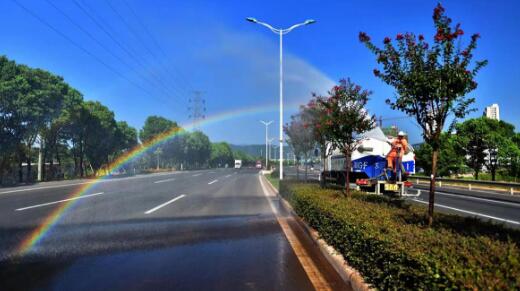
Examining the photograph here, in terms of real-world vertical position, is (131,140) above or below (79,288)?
above

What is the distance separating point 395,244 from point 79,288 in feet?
12.2

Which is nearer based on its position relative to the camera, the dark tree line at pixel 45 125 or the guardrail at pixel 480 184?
the guardrail at pixel 480 184

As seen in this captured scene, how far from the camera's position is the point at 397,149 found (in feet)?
41.9

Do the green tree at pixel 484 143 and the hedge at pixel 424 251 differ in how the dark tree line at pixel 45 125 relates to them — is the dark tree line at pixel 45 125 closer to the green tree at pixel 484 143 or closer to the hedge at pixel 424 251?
the hedge at pixel 424 251

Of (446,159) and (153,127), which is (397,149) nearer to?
(446,159)

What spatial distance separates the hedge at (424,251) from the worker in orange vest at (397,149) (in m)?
5.19

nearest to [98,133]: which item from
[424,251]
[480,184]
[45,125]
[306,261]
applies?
[45,125]

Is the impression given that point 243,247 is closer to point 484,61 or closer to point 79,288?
point 79,288

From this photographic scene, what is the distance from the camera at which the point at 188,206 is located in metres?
15.8

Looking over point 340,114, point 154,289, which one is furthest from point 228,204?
point 154,289

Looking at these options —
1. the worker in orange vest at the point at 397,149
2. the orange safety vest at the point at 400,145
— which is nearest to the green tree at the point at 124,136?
the worker in orange vest at the point at 397,149

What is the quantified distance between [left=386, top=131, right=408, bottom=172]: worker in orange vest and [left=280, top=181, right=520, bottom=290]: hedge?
5.19m

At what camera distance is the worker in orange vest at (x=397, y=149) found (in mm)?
12255

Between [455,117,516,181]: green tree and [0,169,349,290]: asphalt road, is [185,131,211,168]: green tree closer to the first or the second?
[455,117,516,181]: green tree
